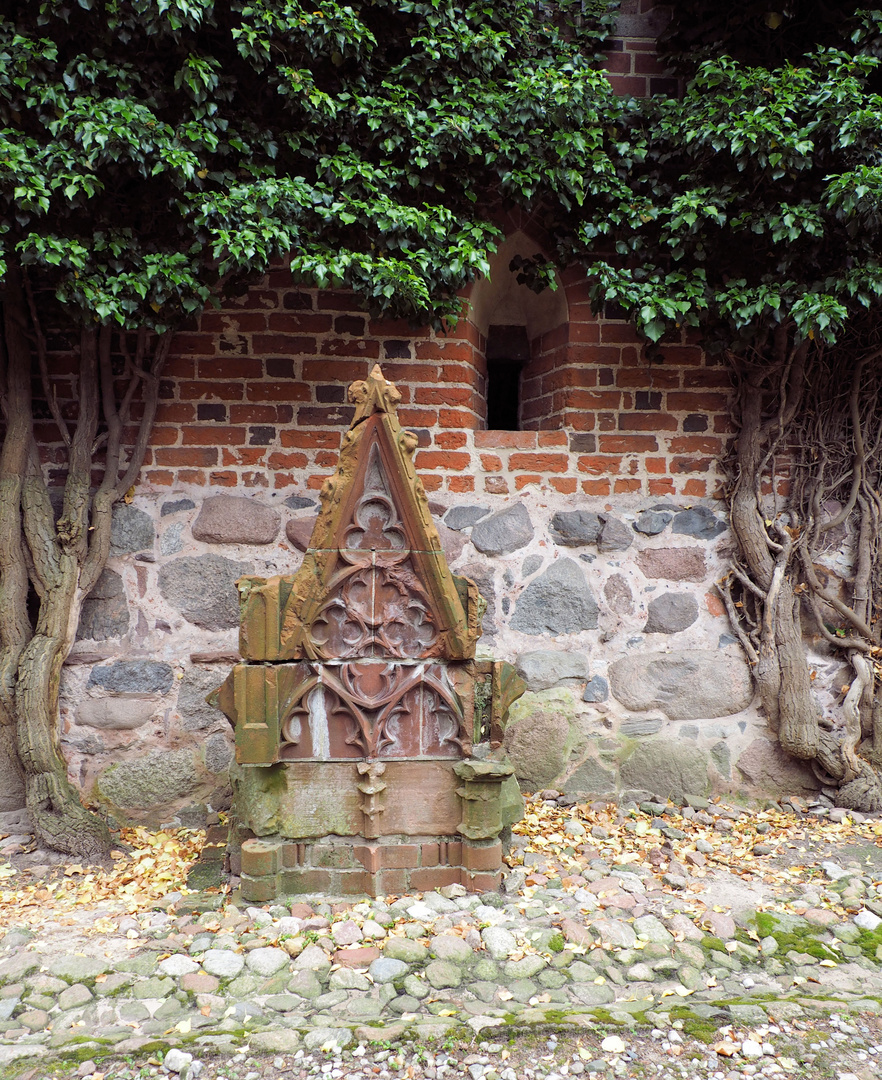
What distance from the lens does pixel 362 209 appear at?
3.12 metres

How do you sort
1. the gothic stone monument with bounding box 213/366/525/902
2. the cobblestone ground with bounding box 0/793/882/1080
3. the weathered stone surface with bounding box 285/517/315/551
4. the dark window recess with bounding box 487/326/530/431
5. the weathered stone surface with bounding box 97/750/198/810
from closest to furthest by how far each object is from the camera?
the cobblestone ground with bounding box 0/793/882/1080 → the gothic stone monument with bounding box 213/366/525/902 → the weathered stone surface with bounding box 97/750/198/810 → the weathered stone surface with bounding box 285/517/315/551 → the dark window recess with bounding box 487/326/530/431

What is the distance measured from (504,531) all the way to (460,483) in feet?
1.06

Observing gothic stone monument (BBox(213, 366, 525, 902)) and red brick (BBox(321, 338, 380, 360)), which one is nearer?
gothic stone monument (BBox(213, 366, 525, 902))

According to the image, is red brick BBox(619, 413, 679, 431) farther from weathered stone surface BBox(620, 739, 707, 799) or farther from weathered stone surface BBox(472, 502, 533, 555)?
weathered stone surface BBox(620, 739, 707, 799)

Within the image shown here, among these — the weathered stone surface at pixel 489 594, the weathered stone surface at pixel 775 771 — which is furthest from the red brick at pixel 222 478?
the weathered stone surface at pixel 775 771

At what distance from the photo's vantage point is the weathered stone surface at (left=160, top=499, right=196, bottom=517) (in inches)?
141

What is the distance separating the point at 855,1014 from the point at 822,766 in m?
1.76

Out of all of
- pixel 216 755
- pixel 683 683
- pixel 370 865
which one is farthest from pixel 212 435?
pixel 683 683

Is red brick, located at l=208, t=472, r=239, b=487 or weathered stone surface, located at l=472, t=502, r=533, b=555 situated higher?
red brick, located at l=208, t=472, r=239, b=487

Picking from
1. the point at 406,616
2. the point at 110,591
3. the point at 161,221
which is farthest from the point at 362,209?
the point at 110,591

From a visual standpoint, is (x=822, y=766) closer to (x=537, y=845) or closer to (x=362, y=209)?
(x=537, y=845)

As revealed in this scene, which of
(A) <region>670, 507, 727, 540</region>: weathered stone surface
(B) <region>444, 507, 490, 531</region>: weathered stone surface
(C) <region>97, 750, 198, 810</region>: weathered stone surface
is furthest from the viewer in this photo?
(A) <region>670, 507, 727, 540</region>: weathered stone surface

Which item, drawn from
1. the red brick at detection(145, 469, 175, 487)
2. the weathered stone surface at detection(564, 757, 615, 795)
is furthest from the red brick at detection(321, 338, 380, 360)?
the weathered stone surface at detection(564, 757, 615, 795)

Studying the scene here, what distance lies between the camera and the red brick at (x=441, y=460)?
369cm
